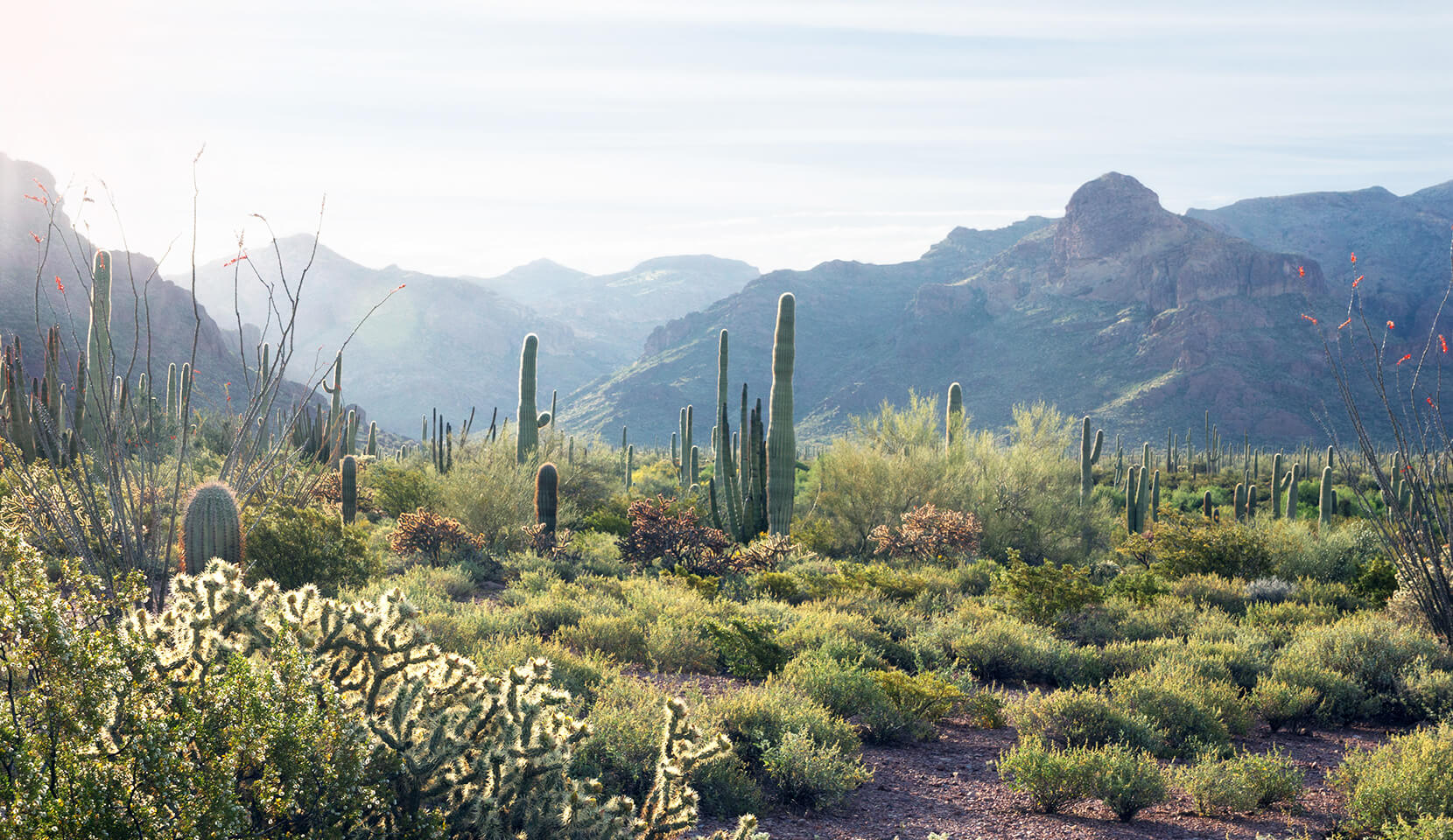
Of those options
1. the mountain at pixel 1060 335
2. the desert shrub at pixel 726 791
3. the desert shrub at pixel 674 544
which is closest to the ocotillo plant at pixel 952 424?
the desert shrub at pixel 674 544

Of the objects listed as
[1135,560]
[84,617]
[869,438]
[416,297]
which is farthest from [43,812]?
[416,297]

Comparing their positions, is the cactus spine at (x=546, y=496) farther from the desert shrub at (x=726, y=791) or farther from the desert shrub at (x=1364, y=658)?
the desert shrub at (x=1364, y=658)

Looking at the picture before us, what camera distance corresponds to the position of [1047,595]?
35.8ft

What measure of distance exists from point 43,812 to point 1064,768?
18.2ft

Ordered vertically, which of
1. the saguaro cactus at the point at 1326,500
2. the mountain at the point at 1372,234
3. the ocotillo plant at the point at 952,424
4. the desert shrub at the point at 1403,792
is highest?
the mountain at the point at 1372,234

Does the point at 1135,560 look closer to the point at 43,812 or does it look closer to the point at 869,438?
the point at 869,438

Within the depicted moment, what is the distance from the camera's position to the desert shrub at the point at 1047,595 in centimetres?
1080

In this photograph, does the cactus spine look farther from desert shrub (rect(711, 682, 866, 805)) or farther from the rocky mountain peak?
the rocky mountain peak

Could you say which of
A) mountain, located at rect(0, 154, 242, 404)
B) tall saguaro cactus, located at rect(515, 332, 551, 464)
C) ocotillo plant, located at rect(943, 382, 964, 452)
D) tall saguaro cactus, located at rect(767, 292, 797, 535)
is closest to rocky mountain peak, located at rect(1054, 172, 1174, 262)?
mountain, located at rect(0, 154, 242, 404)

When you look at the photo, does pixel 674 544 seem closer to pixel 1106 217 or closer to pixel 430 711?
pixel 430 711

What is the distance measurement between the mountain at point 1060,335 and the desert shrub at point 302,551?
79946 mm

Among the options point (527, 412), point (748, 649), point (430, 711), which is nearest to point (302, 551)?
point (748, 649)

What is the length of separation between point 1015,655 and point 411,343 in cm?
17720

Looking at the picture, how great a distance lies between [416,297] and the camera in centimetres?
19100
